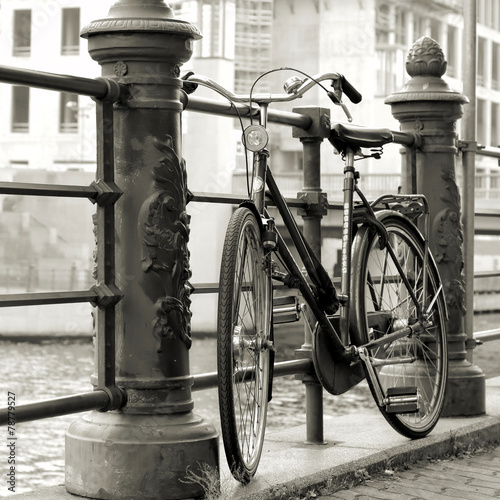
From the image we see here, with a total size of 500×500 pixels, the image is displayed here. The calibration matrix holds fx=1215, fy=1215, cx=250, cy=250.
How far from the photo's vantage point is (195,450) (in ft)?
11.0

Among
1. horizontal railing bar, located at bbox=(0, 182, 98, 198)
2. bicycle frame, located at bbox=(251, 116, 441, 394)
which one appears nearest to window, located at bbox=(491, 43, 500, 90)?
bicycle frame, located at bbox=(251, 116, 441, 394)

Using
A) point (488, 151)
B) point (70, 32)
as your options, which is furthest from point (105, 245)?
point (70, 32)

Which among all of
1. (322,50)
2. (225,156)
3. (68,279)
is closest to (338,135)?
(68,279)

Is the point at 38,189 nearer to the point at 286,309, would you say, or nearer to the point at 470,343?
the point at 286,309

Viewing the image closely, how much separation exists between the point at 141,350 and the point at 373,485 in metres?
0.94

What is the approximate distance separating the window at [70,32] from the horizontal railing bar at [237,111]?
38.1 m

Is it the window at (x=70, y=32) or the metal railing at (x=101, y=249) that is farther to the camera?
the window at (x=70, y=32)

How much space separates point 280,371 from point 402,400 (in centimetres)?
45

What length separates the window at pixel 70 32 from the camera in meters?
42.1

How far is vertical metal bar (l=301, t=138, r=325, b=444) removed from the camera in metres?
4.34

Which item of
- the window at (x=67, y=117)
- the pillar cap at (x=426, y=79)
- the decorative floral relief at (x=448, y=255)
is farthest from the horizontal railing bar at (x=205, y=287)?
the window at (x=67, y=117)

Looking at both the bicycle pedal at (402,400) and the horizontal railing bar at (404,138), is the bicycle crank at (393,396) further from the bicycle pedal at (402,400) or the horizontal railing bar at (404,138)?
the horizontal railing bar at (404,138)

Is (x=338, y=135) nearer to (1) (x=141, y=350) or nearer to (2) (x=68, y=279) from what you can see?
(1) (x=141, y=350)

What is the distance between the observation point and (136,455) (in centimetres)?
327
